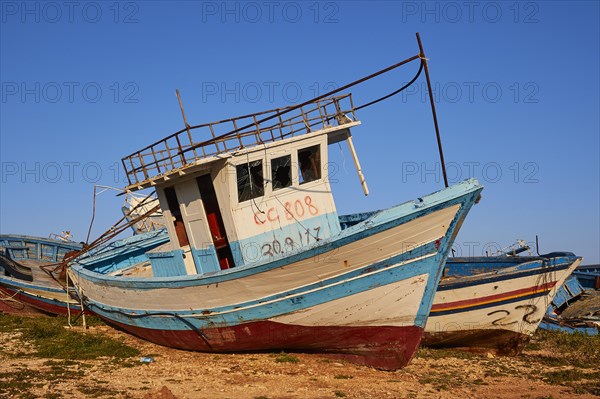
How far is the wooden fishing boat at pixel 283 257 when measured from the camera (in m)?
11.2

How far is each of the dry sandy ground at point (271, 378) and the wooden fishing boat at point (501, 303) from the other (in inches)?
47.4

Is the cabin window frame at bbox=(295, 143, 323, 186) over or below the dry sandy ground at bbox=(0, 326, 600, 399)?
over

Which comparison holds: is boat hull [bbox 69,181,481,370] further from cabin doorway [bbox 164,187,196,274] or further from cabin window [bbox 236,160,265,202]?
cabin window [bbox 236,160,265,202]

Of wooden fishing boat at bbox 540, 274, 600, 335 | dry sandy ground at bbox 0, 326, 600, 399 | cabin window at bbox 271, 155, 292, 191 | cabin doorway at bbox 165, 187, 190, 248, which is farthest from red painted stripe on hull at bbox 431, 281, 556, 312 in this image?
cabin doorway at bbox 165, 187, 190, 248

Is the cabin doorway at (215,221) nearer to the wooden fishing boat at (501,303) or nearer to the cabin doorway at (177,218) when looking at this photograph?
the cabin doorway at (177,218)

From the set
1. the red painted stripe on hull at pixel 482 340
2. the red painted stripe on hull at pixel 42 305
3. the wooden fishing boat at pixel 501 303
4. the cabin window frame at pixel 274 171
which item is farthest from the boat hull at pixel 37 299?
the wooden fishing boat at pixel 501 303

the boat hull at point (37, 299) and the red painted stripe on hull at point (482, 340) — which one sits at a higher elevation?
the boat hull at point (37, 299)

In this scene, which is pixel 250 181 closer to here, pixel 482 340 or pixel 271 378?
pixel 271 378

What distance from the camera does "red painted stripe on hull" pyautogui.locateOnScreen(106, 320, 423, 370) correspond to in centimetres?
1169

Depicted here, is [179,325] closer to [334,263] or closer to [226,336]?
[226,336]

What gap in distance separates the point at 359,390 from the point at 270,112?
18.7 ft

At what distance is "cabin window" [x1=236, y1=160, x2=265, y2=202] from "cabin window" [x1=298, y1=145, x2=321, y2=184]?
2.98ft

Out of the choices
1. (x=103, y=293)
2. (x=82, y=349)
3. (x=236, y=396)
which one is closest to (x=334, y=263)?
(x=236, y=396)

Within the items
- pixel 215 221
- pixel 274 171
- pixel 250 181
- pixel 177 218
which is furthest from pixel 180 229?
pixel 274 171
